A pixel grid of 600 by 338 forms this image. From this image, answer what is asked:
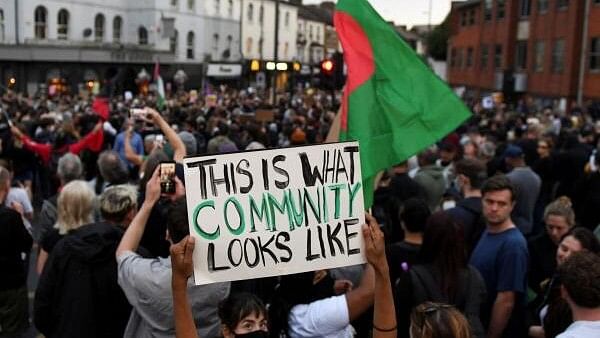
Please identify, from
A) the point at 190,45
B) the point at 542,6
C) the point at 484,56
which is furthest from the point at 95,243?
the point at 190,45

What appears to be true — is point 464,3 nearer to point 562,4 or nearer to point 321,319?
point 562,4

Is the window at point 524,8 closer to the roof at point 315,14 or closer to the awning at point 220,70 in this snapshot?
the awning at point 220,70

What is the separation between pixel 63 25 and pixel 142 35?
672 cm

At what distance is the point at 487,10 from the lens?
4234 centimetres

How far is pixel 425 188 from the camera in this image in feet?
22.5

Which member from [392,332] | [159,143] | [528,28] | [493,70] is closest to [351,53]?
[392,332]

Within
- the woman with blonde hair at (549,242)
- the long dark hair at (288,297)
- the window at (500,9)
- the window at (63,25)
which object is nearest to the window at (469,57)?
the window at (500,9)

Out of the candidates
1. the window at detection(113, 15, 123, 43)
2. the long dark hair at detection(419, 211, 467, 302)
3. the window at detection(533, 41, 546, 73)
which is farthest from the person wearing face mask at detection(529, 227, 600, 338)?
the window at detection(113, 15, 123, 43)

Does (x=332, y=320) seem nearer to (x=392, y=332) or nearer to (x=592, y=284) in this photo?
(x=392, y=332)

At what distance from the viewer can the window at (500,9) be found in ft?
130

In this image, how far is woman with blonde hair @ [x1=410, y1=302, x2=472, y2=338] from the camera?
2.51m

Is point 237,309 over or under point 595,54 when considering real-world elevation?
under

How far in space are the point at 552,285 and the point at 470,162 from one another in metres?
1.85

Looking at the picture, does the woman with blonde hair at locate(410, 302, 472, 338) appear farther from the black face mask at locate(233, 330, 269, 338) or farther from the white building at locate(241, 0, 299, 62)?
the white building at locate(241, 0, 299, 62)
